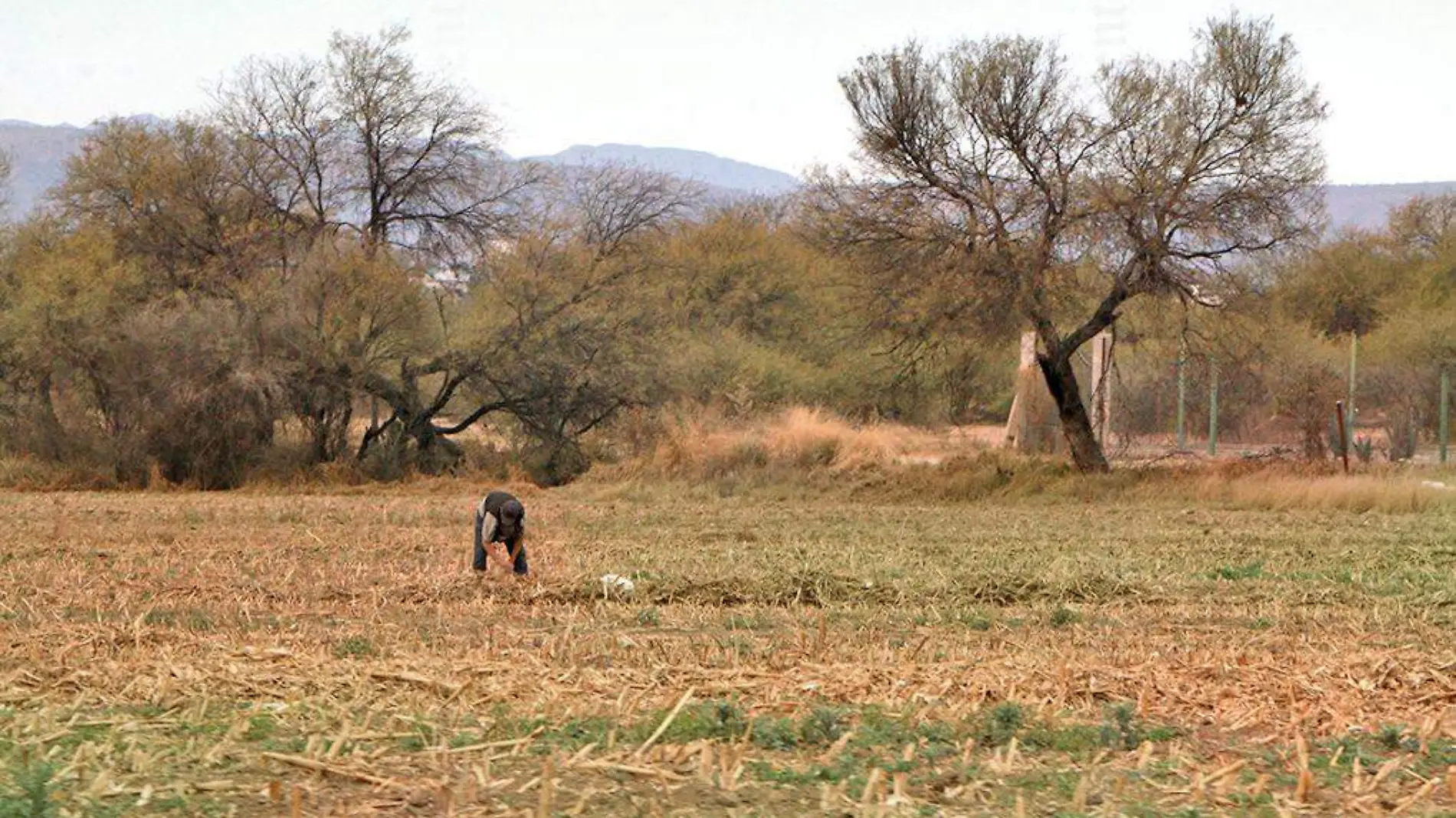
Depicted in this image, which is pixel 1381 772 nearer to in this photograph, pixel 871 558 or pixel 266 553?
pixel 871 558

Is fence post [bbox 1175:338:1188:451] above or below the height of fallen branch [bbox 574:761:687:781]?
above

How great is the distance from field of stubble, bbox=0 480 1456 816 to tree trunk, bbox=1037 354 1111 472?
10.5 metres

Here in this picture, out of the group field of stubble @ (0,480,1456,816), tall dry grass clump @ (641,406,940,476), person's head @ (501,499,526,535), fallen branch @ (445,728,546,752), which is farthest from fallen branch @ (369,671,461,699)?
tall dry grass clump @ (641,406,940,476)

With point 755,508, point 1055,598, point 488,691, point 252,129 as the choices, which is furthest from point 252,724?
point 252,129

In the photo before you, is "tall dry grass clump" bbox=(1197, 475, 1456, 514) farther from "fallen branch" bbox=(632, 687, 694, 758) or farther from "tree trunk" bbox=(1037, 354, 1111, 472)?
"fallen branch" bbox=(632, 687, 694, 758)

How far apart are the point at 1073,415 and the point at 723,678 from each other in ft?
71.5

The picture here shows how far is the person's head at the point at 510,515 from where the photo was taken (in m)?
14.8

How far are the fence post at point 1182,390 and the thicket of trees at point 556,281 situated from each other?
23 centimetres

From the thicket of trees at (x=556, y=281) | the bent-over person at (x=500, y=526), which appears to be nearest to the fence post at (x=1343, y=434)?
the thicket of trees at (x=556, y=281)

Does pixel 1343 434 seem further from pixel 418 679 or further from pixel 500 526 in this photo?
pixel 418 679

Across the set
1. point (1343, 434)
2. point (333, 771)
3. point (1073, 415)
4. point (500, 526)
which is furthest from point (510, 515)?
point (1343, 434)

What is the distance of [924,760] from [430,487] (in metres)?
24.6

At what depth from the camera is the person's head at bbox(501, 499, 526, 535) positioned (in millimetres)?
14797

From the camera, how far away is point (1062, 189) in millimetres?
29531
